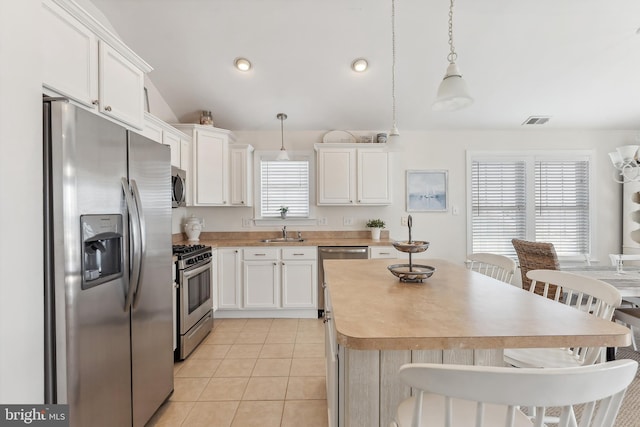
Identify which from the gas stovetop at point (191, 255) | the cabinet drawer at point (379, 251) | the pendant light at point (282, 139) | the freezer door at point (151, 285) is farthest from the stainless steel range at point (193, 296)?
the cabinet drawer at point (379, 251)

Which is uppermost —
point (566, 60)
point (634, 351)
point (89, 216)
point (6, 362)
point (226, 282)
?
point (566, 60)

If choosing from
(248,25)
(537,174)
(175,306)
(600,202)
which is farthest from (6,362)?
(600,202)

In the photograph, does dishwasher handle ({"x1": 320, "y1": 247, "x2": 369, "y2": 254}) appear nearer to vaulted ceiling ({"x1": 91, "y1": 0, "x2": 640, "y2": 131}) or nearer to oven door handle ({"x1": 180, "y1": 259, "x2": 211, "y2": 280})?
oven door handle ({"x1": 180, "y1": 259, "x2": 211, "y2": 280})

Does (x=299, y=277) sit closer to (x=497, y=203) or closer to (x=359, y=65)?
(x=359, y=65)

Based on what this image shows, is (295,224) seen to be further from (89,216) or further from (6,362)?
(6,362)

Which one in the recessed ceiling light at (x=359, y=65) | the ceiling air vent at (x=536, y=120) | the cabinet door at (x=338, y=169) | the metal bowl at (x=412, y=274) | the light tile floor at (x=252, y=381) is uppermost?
the recessed ceiling light at (x=359, y=65)

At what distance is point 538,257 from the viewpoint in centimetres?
273

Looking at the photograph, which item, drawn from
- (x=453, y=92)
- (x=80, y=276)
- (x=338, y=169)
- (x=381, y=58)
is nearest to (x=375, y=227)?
(x=338, y=169)

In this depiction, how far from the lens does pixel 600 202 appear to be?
167 inches

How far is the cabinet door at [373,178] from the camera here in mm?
4012

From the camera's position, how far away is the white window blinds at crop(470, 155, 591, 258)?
14.0 feet

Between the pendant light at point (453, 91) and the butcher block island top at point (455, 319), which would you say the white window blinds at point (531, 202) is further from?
the butcher block island top at point (455, 319)

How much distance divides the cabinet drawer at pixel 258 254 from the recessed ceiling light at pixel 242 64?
200 cm

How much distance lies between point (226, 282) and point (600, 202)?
5044 millimetres
